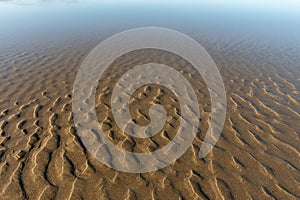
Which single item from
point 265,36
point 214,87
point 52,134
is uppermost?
point 52,134

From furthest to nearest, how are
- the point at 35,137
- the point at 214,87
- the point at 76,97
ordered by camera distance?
1. the point at 214,87
2. the point at 76,97
3. the point at 35,137

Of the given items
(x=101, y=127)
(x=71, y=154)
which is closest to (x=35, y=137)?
(x=71, y=154)

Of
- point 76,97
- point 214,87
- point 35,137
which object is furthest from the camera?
point 214,87

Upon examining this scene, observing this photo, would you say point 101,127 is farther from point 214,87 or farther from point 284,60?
point 284,60

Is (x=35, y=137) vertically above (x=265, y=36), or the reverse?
(x=35, y=137)

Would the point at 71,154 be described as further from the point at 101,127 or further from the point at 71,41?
the point at 71,41

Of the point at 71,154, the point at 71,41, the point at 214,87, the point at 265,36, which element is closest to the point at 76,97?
the point at 71,154

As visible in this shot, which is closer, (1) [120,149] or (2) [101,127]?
(1) [120,149]
